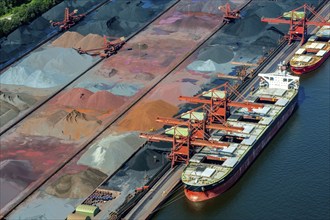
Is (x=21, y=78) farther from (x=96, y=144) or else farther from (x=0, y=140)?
(x=96, y=144)

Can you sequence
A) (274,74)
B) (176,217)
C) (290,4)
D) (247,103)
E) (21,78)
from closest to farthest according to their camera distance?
(176,217), (247,103), (274,74), (21,78), (290,4)

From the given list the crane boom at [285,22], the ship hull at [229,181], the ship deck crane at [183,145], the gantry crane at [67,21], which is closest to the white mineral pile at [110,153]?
the ship deck crane at [183,145]

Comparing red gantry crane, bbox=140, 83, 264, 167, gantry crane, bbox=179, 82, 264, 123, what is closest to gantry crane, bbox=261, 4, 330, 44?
red gantry crane, bbox=140, 83, 264, 167

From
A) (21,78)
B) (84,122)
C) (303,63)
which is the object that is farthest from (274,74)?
(21,78)

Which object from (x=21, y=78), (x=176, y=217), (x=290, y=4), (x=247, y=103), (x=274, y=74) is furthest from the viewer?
(x=290, y=4)

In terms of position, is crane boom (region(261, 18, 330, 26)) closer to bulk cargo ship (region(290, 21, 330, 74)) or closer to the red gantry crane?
bulk cargo ship (region(290, 21, 330, 74))

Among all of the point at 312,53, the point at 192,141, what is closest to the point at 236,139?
the point at 192,141
